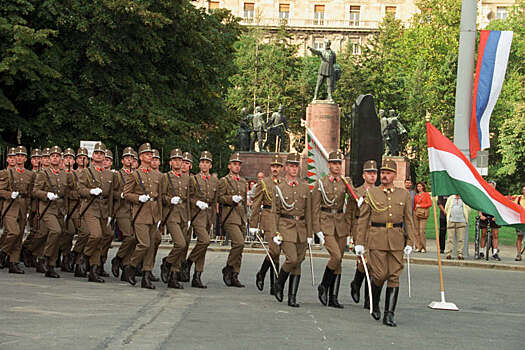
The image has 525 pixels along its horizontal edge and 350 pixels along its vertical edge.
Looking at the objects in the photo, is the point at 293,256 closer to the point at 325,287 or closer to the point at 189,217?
the point at 325,287

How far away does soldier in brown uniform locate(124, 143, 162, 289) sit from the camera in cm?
1328

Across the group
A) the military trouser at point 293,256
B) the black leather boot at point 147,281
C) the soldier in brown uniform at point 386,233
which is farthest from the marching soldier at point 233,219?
the soldier in brown uniform at point 386,233

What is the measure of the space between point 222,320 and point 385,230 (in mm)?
2293

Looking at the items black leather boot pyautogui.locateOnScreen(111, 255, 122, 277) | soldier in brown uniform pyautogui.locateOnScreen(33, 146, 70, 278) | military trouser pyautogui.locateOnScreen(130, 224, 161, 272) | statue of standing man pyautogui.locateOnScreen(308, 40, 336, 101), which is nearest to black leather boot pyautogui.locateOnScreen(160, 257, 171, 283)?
military trouser pyautogui.locateOnScreen(130, 224, 161, 272)

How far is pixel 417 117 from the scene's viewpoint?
229 feet

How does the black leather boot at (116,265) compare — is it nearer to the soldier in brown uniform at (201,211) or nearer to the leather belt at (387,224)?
the soldier in brown uniform at (201,211)

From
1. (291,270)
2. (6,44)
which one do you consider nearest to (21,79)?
(6,44)

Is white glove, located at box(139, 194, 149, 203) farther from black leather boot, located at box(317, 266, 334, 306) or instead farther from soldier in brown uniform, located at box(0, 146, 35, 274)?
soldier in brown uniform, located at box(0, 146, 35, 274)

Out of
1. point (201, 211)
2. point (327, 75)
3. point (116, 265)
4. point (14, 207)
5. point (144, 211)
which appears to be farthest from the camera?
point (327, 75)

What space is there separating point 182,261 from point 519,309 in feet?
18.0

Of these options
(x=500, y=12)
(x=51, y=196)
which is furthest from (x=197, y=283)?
(x=500, y=12)

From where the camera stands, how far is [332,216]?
1210 centimetres

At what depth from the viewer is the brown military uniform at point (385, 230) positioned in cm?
1047

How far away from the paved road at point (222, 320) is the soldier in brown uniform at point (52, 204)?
1.61 feet
